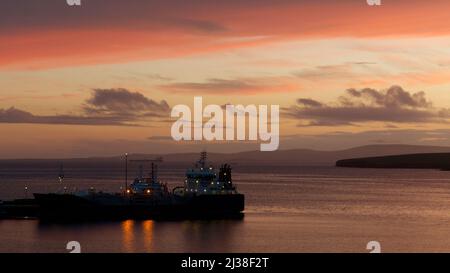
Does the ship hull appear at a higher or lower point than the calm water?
higher

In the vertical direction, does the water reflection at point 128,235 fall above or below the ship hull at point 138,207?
below

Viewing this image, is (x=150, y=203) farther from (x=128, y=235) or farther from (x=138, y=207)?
(x=128, y=235)

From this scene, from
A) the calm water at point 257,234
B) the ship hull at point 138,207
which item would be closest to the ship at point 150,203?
the ship hull at point 138,207

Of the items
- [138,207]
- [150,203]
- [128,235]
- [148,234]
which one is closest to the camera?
[128,235]

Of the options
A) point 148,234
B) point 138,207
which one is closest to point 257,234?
point 148,234

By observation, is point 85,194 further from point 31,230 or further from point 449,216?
point 449,216

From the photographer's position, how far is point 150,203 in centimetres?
8181

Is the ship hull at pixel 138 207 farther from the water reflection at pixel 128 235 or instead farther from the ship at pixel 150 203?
the water reflection at pixel 128 235

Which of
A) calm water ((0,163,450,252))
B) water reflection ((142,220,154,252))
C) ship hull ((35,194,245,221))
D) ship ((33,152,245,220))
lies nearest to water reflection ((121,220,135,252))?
calm water ((0,163,450,252))

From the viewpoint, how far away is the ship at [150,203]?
78.8m

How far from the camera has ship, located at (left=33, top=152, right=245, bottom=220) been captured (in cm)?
7875

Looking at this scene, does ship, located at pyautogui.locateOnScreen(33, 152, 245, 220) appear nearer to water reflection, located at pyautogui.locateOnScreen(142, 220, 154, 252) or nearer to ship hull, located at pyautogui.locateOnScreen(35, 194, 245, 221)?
ship hull, located at pyautogui.locateOnScreen(35, 194, 245, 221)

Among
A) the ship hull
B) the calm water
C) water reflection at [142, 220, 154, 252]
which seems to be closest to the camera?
water reflection at [142, 220, 154, 252]
